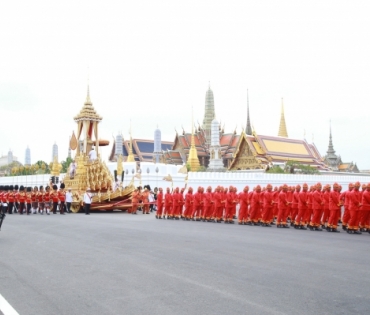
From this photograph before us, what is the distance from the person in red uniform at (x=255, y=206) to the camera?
575 inches

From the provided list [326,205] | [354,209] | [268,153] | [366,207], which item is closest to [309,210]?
[326,205]

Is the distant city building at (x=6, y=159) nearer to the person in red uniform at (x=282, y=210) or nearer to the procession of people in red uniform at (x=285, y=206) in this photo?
the procession of people in red uniform at (x=285, y=206)

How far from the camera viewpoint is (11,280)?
19.0 feet

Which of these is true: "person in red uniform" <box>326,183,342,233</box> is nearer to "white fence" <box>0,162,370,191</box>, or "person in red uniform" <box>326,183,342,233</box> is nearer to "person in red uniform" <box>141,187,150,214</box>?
"person in red uniform" <box>141,187,150,214</box>

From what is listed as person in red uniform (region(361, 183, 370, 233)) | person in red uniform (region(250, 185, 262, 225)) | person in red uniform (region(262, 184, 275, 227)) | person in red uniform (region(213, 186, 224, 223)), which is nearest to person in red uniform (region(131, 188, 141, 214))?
person in red uniform (region(213, 186, 224, 223))

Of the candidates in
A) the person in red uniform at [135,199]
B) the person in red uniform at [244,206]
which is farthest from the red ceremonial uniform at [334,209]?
the person in red uniform at [135,199]

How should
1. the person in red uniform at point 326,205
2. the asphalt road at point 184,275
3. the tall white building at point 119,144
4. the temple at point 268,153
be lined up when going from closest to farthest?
the asphalt road at point 184,275
the person in red uniform at point 326,205
the temple at point 268,153
the tall white building at point 119,144

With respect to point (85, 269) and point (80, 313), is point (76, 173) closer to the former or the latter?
point (85, 269)

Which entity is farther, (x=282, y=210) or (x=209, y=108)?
(x=209, y=108)

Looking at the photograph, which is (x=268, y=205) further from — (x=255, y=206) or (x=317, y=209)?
(x=317, y=209)

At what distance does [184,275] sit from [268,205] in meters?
8.74

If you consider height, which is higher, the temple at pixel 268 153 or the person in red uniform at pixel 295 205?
the temple at pixel 268 153

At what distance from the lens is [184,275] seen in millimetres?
6062

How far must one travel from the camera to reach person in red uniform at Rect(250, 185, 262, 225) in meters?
14.6
